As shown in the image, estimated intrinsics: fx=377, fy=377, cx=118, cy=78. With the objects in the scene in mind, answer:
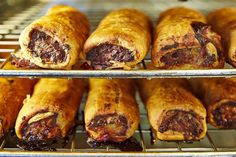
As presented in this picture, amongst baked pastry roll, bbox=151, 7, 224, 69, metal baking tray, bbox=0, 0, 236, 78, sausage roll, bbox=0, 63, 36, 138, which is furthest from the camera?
sausage roll, bbox=0, 63, 36, 138

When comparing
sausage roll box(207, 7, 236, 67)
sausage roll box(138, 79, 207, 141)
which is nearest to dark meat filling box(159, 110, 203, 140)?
sausage roll box(138, 79, 207, 141)

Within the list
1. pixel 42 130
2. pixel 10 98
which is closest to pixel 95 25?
pixel 10 98

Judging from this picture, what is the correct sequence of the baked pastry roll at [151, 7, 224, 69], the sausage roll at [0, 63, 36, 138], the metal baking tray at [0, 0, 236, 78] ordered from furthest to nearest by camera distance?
the sausage roll at [0, 63, 36, 138] < the baked pastry roll at [151, 7, 224, 69] < the metal baking tray at [0, 0, 236, 78]

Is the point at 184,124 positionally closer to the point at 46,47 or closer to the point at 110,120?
the point at 110,120

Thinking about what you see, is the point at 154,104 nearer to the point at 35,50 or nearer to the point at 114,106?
the point at 114,106

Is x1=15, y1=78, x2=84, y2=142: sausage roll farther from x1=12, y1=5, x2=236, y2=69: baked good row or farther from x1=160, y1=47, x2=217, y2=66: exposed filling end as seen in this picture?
x1=160, y1=47, x2=217, y2=66: exposed filling end

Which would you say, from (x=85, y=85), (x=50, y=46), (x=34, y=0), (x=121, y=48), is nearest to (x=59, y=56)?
(x=50, y=46)

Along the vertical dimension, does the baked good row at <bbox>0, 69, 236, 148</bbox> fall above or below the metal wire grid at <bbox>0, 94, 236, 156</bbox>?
above

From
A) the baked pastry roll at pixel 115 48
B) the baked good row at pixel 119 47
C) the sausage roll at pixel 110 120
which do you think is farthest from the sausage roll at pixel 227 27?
the sausage roll at pixel 110 120
